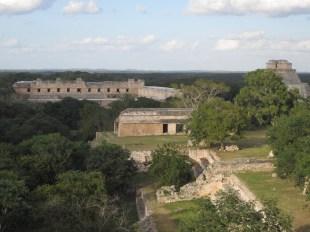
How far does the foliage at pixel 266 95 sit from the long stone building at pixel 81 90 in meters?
28.8

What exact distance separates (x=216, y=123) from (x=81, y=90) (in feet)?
129

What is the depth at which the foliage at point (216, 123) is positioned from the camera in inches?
1036

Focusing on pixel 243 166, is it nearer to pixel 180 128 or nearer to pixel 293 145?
pixel 293 145

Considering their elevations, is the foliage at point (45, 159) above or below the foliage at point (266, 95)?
below

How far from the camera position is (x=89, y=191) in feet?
62.6

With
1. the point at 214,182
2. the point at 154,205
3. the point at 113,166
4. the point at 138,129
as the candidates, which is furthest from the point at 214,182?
the point at 138,129

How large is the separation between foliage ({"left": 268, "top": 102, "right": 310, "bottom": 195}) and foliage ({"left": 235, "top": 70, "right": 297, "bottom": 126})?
23.5ft

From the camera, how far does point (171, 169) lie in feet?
73.5

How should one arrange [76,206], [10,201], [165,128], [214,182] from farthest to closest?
1. [165,128]
2. [214,182]
3. [76,206]
4. [10,201]

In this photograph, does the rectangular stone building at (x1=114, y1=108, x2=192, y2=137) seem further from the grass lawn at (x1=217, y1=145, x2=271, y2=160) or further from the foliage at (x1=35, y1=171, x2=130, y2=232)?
the foliage at (x1=35, y1=171, x2=130, y2=232)

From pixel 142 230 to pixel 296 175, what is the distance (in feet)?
16.0

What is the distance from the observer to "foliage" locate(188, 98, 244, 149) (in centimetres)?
2632

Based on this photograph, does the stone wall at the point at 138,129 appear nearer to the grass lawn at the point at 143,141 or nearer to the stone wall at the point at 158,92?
the grass lawn at the point at 143,141

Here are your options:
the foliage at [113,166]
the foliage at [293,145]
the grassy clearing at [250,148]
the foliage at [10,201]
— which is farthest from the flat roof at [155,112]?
the foliage at [10,201]
